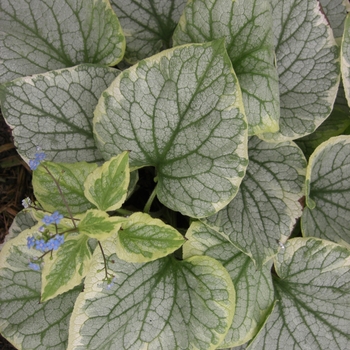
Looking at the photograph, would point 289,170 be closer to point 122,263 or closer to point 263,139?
point 263,139

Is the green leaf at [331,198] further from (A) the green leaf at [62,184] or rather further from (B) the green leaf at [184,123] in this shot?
(A) the green leaf at [62,184]

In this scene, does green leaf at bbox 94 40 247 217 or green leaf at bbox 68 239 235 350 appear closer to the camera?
green leaf at bbox 94 40 247 217

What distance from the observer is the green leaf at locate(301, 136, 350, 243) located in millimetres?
1115

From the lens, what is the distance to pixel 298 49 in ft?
3.50

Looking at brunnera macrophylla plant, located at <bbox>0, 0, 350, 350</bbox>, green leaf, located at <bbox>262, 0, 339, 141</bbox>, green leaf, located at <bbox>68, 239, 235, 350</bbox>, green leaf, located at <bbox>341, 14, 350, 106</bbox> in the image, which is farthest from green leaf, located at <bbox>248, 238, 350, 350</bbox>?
green leaf, located at <bbox>341, 14, 350, 106</bbox>

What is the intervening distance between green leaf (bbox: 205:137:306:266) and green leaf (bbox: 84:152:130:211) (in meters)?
0.28

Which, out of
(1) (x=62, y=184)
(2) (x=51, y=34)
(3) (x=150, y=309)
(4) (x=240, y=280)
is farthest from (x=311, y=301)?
(2) (x=51, y=34)

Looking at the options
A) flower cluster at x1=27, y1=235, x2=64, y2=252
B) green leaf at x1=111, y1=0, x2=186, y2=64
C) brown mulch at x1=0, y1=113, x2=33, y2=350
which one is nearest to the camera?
flower cluster at x1=27, y1=235, x2=64, y2=252

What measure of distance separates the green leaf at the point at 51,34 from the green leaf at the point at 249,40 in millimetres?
202

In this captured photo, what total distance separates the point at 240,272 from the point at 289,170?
0.29 metres

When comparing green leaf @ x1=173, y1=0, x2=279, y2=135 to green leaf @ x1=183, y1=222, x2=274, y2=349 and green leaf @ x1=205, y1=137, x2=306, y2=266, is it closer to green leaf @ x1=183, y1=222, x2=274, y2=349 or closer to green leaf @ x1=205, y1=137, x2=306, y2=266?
green leaf @ x1=205, y1=137, x2=306, y2=266

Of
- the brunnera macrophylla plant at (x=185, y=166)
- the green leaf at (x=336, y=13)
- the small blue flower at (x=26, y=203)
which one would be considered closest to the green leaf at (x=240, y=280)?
the brunnera macrophylla plant at (x=185, y=166)

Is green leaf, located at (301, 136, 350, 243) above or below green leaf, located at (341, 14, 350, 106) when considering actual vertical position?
below

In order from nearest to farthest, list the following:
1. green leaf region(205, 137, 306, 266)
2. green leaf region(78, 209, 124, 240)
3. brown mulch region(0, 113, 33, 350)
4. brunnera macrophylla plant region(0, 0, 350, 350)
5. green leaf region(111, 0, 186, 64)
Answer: green leaf region(78, 209, 124, 240)
brunnera macrophylla plant region(0, 0, 350, 350)
green leaf region(205, 137, 306, 266)
green leaf region(111, 0, 186, 64)
brown mulch region(0, 113, 33, 350)
